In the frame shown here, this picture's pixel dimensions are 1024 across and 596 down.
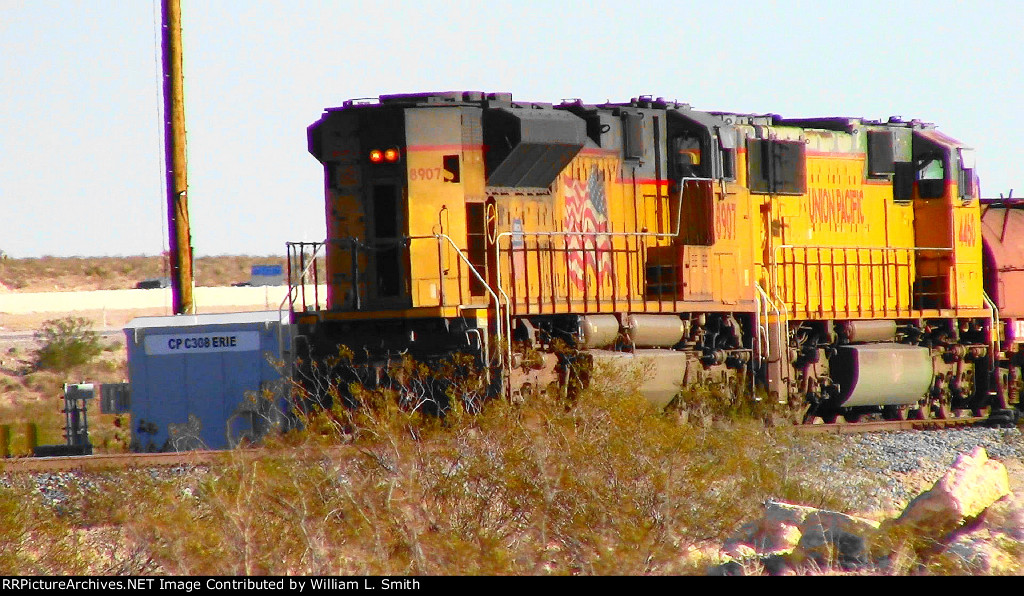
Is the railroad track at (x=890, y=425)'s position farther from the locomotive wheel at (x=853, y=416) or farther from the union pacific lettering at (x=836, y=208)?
the union pacific lettering at (x=836, y=208)

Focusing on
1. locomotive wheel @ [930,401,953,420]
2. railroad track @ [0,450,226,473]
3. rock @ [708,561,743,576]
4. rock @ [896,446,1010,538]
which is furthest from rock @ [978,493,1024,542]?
locomotive wheel @ [930,401,953,420]

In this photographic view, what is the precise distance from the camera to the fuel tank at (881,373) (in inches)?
678

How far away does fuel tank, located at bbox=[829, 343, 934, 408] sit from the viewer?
17.2 m

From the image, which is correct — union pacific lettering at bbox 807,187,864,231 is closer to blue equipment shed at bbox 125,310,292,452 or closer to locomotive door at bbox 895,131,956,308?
locomotive door at bbox 895,131,956,308

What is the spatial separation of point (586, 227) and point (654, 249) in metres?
0.94

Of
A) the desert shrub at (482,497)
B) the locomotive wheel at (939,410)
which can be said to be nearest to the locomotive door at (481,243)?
the desert shrub at (482,497)

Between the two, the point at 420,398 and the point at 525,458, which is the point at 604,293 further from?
the point at 525,458

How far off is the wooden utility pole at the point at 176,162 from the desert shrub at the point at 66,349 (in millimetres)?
19105

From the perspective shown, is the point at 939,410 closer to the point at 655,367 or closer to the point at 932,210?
the point at 932,210

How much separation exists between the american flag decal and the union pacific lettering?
3.60m

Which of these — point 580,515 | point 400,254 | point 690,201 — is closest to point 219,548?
point 580,515

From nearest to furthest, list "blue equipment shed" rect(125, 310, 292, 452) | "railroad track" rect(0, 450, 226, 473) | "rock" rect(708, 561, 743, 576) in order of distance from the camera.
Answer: "rock" rect(708, 561, 743, 576)
"railroad track" rect(0, 450, 226, 473)
"blue equipment shed" rect(125, 310, 292, 452)

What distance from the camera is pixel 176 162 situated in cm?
1770

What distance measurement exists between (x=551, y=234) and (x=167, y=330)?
537 cm
